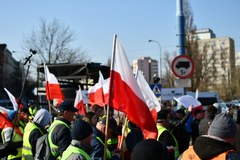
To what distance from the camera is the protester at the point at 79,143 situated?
5.00m

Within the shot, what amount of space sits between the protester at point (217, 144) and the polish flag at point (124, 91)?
1.47 metres

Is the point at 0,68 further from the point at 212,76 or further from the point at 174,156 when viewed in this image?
the point at 174,156

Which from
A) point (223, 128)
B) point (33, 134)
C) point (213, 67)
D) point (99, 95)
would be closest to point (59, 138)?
point (33, 134)

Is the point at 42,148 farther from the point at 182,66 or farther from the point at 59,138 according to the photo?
the point at 182,66

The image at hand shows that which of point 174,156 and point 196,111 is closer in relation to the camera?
point 174,156

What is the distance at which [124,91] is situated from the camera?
5695mm

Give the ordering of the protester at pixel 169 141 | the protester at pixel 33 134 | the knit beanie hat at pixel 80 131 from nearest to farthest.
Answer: the knit beanie hat at pixel 80 131
the protester at pixel 169 141
the protester at pixel 33 134

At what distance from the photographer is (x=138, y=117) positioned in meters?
5.52

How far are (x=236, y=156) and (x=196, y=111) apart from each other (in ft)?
29.3

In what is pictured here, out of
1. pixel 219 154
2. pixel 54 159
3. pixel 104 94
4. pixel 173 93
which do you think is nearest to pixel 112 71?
pixel 54 159

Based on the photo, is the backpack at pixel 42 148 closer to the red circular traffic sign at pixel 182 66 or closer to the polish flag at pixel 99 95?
the polish flag at pixel 99 95

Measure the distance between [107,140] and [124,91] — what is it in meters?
1.20

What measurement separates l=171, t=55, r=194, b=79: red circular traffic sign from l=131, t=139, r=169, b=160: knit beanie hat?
8674 millimetres

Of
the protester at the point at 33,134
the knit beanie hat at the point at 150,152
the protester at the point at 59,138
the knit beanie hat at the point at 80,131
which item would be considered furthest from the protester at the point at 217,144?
the protester at the point at 33,134
